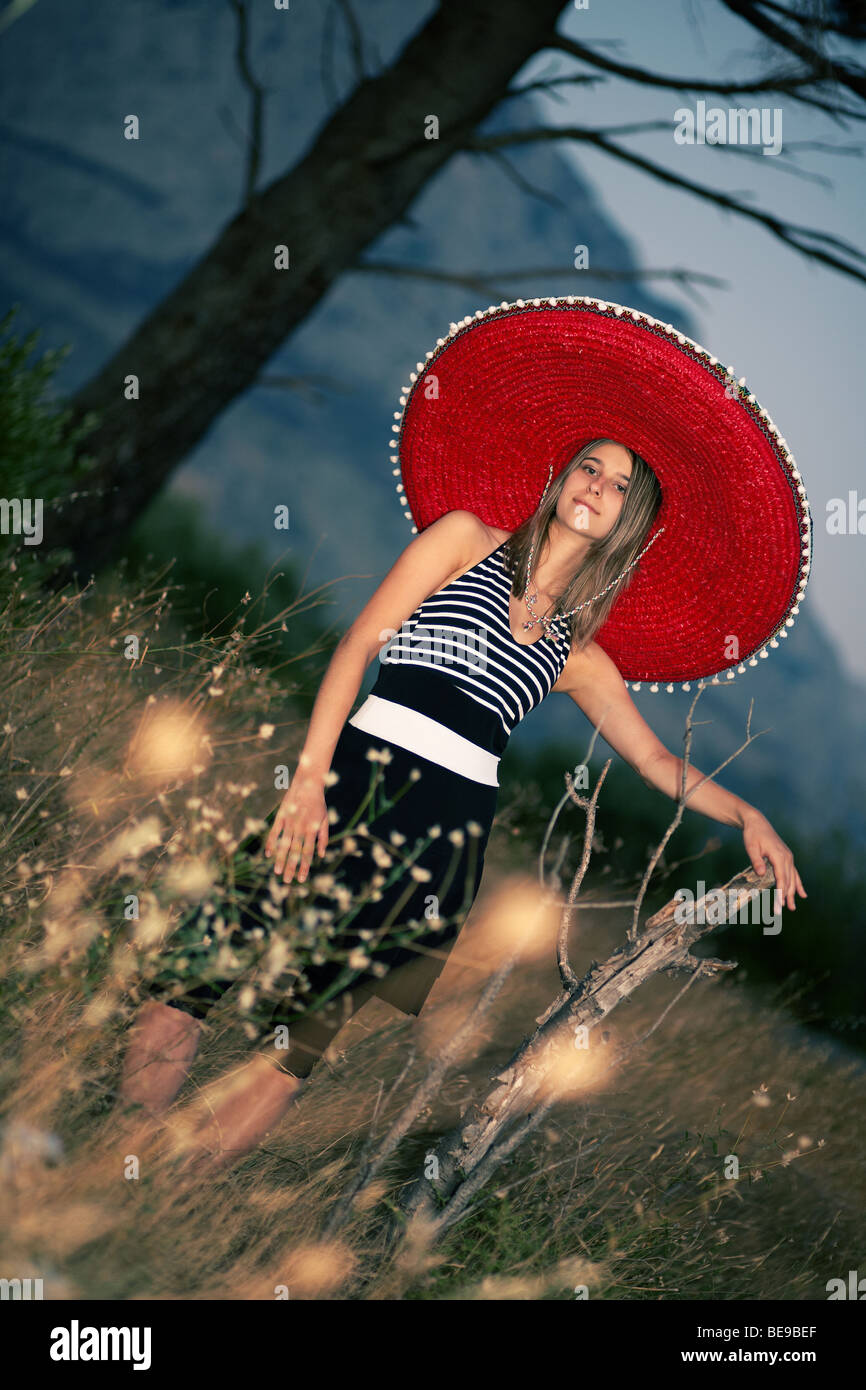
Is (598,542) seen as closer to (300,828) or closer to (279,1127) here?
(300,828)

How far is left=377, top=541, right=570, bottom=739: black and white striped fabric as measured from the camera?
2275mm

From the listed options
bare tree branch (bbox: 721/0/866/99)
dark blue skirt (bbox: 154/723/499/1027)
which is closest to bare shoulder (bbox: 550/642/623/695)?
dark blue skirt (bbox: 154/723/499/1027)

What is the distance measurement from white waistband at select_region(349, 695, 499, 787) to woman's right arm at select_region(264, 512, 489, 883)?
0.26 feet

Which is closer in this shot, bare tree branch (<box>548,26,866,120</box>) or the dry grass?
the dry grass

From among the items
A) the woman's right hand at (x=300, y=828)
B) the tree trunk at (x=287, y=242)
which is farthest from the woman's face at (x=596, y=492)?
the tree trunk at (x=287, y=242)

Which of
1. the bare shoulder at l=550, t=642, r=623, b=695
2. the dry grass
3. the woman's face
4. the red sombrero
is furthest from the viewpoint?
the bare shoulder at l=550, t=642, r=623, b=695

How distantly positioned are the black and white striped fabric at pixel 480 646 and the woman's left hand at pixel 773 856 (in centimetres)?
66

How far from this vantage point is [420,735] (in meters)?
2.18

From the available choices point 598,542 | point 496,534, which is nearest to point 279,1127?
point 496,534

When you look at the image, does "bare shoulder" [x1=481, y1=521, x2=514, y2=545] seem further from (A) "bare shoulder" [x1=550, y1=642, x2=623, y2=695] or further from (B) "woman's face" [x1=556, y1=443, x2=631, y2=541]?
(A) "bare shoulder" [x1=550, y1=642, x2=623, y2=695]

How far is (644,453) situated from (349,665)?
1.11 metres

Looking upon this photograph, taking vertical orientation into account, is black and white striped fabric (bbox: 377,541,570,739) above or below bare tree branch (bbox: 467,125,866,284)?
below

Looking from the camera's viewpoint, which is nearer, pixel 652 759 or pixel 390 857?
pixel 390 857

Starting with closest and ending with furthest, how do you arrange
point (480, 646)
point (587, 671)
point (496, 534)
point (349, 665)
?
1. point (349, 665)
2. point (480, 646)
3. point (496, 534)
4. point (587, 671)
